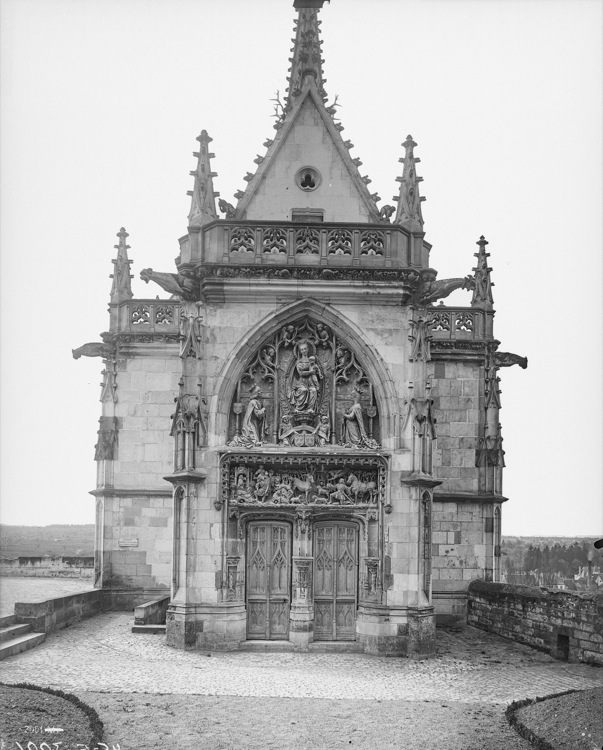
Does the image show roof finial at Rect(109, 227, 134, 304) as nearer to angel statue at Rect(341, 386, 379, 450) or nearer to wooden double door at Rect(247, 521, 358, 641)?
angel statue at Rect(341, 386, 379, 450)

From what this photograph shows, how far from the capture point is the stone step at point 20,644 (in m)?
17.4

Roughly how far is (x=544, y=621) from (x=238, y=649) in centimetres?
612

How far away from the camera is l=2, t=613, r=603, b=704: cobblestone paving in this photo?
1489 centimetres

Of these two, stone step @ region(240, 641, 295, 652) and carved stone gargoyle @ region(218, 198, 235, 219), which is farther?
carved stone gargoyle @ region(218, 198, 235, 219)

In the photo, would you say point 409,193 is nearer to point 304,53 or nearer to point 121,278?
point 304,53

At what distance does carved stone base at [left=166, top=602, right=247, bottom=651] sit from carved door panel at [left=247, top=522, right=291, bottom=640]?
512 millimetres

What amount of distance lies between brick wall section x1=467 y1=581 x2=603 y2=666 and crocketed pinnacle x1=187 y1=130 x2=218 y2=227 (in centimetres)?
1036

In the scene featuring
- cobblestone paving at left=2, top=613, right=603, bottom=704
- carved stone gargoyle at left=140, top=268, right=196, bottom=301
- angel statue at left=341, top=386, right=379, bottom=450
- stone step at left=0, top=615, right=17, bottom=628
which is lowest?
cobblestone paving at left=2, top=613, right=603, bottom=704

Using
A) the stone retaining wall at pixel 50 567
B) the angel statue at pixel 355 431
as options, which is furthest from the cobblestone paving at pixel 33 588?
the angel statue at pixel 355 431

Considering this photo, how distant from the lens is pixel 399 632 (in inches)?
723

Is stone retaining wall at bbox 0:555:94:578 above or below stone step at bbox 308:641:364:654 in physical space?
below

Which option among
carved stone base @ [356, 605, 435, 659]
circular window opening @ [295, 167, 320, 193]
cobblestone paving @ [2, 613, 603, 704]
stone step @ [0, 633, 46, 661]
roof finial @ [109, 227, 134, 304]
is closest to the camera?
cobblestone paving @ [2, 613, 603, 704]

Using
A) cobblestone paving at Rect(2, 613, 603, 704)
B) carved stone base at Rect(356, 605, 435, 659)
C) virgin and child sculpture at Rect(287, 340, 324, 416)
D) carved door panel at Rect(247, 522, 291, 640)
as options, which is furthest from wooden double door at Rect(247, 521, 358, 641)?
virgin and child sculpture at Rect(287, 340, 324, 416)

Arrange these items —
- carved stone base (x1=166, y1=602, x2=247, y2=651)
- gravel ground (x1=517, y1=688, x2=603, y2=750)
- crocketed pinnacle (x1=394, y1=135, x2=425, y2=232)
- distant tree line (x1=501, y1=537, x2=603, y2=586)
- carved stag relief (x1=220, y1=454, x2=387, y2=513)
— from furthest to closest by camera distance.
Answer: distant tree line (x1=501, y1=537, x2=603, y2=586), crocketed pinnacle (x1=394, y1=135, x2=425, y2=232), carved stag relief (x1=220, y1=454, x2=387, y2=513), carved stone base (x1=166, y1=602, x2=247, y2=651), gravel ground (x1=517, y1=688, x2=603, y2=750)
